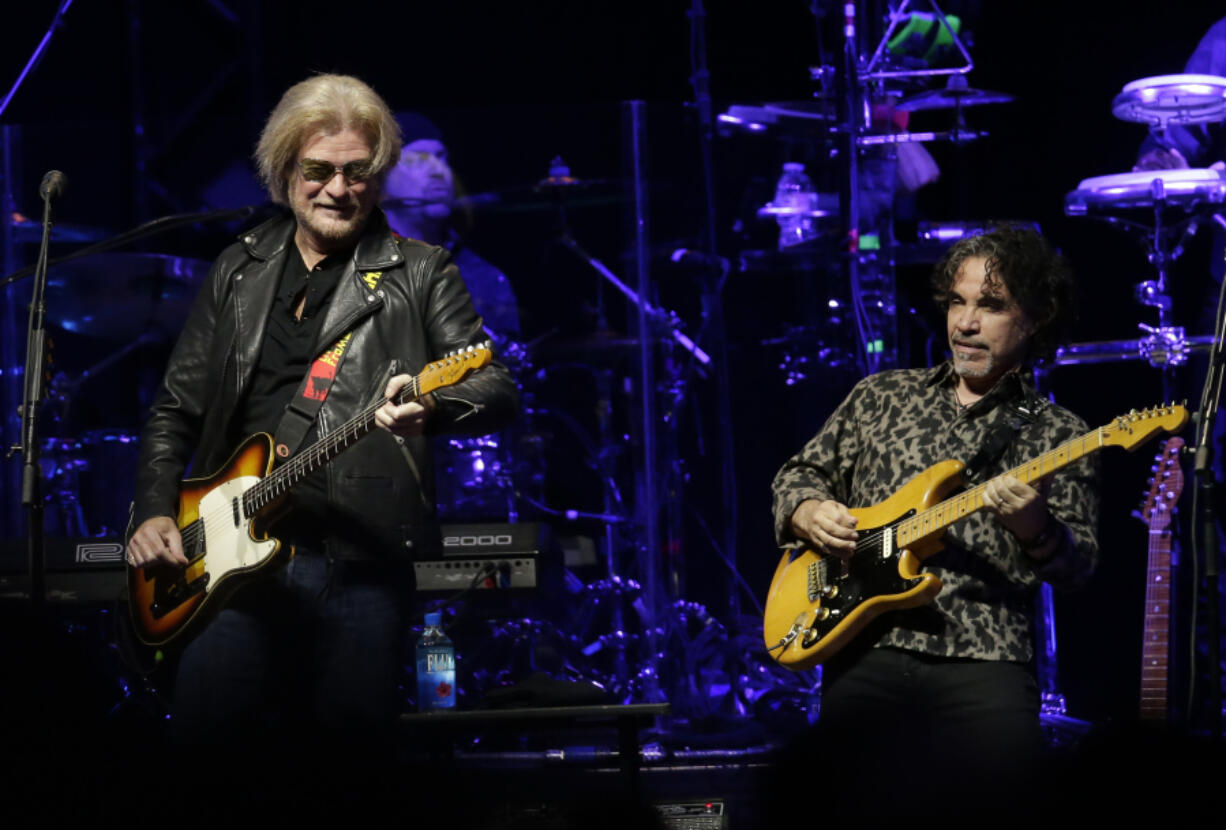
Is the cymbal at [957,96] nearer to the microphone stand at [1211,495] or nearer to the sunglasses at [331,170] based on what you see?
the microphone stand at [1211,495]

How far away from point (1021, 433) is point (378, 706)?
1584 millimetres

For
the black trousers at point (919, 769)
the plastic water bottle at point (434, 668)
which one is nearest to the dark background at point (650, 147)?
the plastic water bottle at point (434, 668)

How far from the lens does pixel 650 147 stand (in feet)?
18.9

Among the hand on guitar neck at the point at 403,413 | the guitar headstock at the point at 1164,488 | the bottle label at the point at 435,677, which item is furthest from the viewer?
the bottle label at the point at 435,677

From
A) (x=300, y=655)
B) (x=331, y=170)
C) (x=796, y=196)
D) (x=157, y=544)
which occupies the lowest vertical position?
(x=300, y=655)

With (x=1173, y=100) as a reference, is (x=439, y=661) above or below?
below

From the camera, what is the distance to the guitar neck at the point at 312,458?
9.63 ft

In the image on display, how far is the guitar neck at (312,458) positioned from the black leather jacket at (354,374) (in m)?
0.07

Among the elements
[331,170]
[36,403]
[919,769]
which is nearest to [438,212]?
[36,403]

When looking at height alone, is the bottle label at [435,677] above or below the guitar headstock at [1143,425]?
below

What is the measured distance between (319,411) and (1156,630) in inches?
117

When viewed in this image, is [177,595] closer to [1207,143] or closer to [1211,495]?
[1211,495]

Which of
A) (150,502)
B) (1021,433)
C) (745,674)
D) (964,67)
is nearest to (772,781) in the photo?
(1021,433)

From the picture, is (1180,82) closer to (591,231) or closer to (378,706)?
(591,231)
